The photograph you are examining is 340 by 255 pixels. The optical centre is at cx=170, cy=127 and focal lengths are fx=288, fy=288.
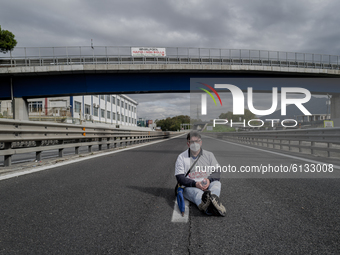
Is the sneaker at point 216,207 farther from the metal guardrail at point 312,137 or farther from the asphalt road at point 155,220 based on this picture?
the metal guardrail at point 312,137

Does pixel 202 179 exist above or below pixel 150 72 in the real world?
below

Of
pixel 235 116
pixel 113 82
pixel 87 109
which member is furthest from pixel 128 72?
pixel 87 109

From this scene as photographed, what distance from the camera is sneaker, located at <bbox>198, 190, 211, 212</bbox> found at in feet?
11.9

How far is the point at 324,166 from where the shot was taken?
840cm

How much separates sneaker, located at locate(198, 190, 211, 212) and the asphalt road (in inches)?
4.7

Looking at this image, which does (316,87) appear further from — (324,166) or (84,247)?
(84,247)

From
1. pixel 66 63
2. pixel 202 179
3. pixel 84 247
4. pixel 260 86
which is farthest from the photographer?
pixel 260 86

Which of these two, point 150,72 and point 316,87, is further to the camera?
point 316,87

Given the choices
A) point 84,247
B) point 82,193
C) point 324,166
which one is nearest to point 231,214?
point 84,247

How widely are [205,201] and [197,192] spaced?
16.5 inches

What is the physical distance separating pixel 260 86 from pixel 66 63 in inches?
781

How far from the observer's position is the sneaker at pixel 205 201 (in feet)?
11.9

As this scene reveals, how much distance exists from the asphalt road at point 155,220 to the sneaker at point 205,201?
0.39ft

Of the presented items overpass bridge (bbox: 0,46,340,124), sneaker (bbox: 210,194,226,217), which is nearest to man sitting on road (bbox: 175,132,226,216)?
sneaker (bbox: 210,194,226,217)
